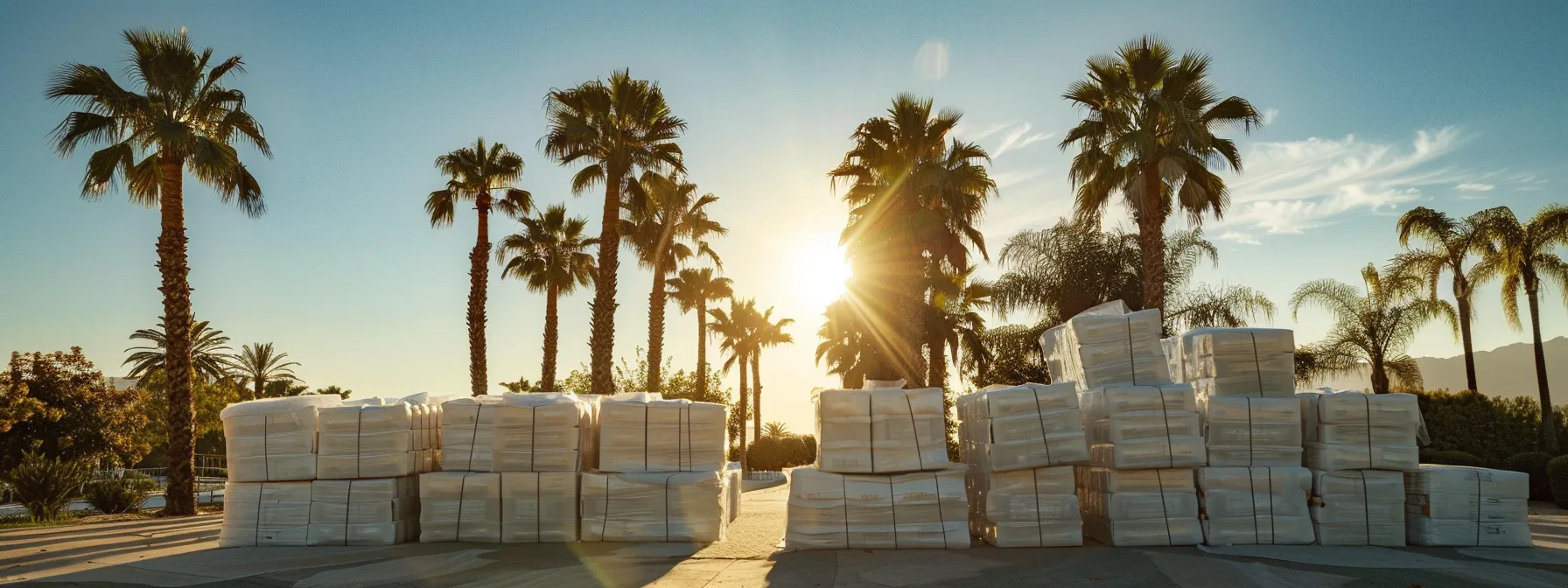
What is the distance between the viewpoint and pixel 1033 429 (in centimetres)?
1027

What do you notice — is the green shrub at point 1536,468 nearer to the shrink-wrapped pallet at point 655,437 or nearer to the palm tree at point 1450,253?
the palm tree at point 1450,253

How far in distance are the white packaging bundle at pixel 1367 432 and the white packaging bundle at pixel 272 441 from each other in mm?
11818

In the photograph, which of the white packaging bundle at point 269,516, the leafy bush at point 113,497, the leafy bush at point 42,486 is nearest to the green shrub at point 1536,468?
the white packaging bundle at point 269,516

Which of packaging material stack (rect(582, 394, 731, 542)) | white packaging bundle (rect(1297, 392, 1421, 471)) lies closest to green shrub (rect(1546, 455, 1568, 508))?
white packaging bundle (rect(1297, 392, 1421, 471))

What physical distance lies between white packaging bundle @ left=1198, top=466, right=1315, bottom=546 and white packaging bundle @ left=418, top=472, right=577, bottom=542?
7389mm

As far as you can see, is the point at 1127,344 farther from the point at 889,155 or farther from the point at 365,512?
the point at 889,155

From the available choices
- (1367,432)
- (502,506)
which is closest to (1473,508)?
(1367,432)

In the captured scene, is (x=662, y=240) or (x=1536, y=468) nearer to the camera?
(x=1536, y=468)

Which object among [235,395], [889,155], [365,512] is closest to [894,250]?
[889,155]

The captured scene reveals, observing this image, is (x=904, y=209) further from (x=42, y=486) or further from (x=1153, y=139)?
(x=42, y=486)

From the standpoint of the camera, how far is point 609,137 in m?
22.6

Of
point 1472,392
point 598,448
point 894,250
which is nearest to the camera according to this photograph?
point 598,448

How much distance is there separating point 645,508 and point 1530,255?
2687 cm

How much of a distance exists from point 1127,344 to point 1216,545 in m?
2.43
